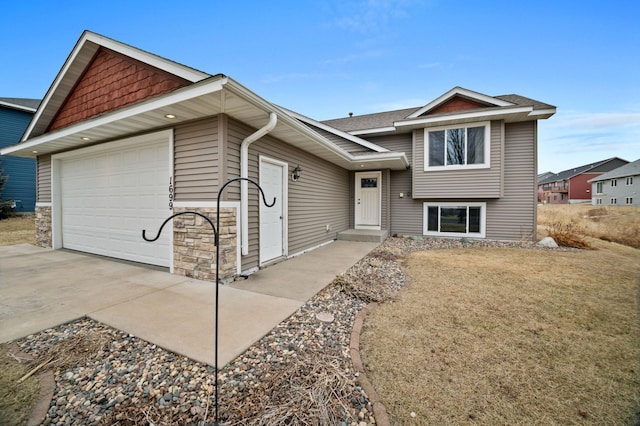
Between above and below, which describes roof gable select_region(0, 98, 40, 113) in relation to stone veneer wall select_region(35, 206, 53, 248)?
above

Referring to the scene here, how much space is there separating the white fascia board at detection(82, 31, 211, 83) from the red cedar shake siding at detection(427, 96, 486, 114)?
7647 mm

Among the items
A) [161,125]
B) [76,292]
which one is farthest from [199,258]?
[161,125]

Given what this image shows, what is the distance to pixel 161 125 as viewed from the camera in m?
4.46

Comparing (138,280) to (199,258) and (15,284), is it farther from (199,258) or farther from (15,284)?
(15,284)

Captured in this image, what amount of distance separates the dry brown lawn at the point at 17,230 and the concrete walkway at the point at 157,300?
159 inches

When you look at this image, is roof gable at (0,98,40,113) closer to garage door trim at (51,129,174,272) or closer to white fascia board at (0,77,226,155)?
garage door trim at (51,129,174,272)

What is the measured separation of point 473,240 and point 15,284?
1073cm

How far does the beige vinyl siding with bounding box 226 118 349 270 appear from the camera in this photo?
4.53m

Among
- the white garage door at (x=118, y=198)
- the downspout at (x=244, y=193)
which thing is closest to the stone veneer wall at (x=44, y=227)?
the white garage door at (x=118, y=198)

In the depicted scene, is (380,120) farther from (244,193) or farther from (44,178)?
(44,178)

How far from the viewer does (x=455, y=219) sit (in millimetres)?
8898

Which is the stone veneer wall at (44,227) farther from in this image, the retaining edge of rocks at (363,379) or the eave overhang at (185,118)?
the retaining edge of rocks at (363,379)

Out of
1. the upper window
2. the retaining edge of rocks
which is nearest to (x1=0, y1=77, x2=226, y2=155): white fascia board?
the retaining edge of rocks

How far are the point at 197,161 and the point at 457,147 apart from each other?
7.88 m
